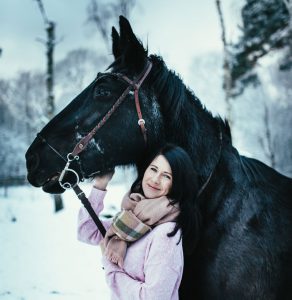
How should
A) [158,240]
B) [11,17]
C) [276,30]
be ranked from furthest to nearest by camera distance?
1. [276,30]
2. [11,17]
3. [158,240]

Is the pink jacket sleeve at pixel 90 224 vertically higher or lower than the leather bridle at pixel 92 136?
lower

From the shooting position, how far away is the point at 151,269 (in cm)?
143

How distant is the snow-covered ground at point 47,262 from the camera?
4254 mm

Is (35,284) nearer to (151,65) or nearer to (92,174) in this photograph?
(92,174)

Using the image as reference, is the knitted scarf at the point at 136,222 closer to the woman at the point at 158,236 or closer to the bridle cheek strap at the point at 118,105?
the woman at the point at 158,236

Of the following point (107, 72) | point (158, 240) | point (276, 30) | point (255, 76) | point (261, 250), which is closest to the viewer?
point (158, 240)

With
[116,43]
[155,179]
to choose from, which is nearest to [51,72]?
[116,43]

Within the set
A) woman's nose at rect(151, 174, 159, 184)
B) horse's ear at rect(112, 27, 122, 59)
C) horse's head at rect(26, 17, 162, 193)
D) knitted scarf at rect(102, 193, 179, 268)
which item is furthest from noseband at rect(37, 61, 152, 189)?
knitted scarf at rect(102, 193, 179, 268)

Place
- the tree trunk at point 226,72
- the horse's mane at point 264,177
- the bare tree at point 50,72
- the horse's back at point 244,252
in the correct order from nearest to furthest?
the horse's back at point 244,252 < the horse's mane at point 264,177 < the tree trunk at point 226,72 < the bare tree at point 50,72

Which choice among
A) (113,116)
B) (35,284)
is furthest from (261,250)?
(35,284)

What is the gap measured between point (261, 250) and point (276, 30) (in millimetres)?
10934

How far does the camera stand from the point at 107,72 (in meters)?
2.10

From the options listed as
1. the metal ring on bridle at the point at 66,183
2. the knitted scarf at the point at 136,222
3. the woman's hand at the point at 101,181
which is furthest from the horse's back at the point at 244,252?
the metal ring on bridle at the point at 66,183

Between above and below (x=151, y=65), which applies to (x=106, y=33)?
above
